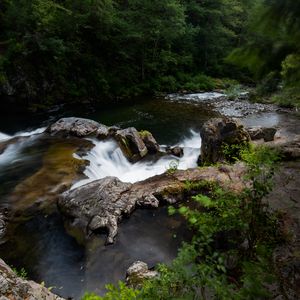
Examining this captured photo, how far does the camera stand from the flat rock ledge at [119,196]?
7.35m

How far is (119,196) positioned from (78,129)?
5.47m

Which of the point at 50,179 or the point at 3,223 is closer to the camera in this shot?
the point at 3,223

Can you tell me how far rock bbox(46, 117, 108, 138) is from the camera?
12.6 metres

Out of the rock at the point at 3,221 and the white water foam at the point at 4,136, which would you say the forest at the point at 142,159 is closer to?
the rock at the point at 3,221

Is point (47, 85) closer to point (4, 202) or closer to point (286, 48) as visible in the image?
point (4, 202)

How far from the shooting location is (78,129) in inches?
502

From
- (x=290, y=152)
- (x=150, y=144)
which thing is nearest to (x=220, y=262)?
(x=290, y=152)

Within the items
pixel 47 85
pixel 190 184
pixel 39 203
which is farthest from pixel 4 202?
pixel 47 85

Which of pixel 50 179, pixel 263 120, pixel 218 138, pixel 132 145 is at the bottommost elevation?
pixel 263 120

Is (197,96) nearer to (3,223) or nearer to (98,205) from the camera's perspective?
(98,205)

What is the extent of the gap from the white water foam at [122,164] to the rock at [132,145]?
8.1 inches

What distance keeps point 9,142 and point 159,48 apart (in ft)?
56.6

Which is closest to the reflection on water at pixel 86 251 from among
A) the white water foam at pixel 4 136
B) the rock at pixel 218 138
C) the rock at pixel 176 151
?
the rock at pixel 218 138

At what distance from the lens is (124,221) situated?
759 cm
